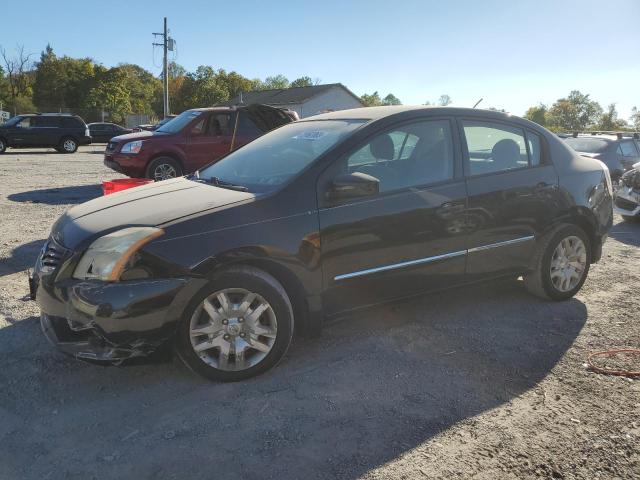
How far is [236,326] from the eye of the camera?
319cm

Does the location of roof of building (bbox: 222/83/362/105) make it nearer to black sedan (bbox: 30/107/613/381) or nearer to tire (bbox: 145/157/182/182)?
tire (bbox: 145/157/182/182)

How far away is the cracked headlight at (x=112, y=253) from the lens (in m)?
2.96

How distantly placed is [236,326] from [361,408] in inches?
34.3

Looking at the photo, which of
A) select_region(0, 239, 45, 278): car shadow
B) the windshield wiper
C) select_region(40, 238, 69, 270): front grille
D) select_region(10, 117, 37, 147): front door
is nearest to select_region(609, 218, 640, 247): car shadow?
the windshield wiper

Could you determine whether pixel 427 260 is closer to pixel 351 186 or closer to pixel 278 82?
pixel 351 186

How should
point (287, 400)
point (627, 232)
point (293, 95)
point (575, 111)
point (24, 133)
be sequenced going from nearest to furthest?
point (287, 400) < point (627, 232) < point (24, 133) < point (293, 95) < point (575, 111)

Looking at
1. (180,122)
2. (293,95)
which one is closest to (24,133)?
(180,122)

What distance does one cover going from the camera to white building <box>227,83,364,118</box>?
5041 centimetres

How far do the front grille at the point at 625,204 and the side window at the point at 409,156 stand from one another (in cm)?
647

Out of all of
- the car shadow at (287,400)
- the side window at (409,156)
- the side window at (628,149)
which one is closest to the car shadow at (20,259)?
the car shadow at (287,400)

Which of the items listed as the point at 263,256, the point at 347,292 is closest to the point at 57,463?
the point at 263,256

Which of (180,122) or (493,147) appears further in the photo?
(180,122)

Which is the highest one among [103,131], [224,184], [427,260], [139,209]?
[103,131]

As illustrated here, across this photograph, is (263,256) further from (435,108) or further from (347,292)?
(435,108)
